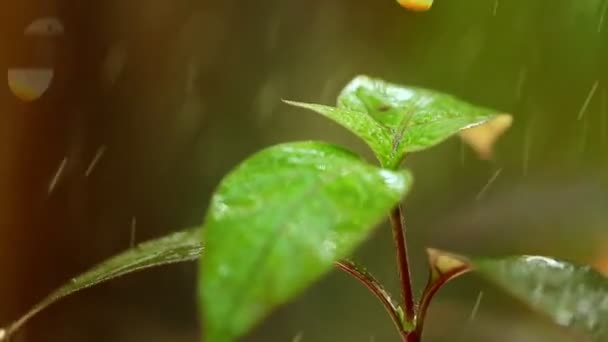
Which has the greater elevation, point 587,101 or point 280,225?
point 280,225

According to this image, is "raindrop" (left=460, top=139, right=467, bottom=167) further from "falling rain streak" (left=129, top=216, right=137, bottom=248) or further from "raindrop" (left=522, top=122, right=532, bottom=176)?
"falling rain streak" (left=129, top=216, right=137, bottom=248)

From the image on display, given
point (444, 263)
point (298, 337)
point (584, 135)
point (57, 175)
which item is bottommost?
point (298, 337)

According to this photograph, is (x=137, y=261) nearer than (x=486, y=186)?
Yes

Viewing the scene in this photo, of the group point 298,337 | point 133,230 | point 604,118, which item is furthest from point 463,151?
point 133,230

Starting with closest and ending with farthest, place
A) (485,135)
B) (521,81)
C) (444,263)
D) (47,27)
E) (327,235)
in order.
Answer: (327,235) → (444,263) → (485,135) → (521,81) → (47,27)

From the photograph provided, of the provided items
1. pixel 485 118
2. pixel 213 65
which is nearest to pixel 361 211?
pixel 485 118

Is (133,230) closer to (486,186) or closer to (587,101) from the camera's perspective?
(486,186)

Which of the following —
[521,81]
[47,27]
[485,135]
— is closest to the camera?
[485,135]

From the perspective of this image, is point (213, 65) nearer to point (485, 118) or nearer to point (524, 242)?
point (524, 242)
